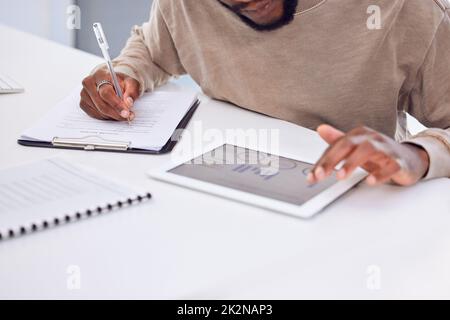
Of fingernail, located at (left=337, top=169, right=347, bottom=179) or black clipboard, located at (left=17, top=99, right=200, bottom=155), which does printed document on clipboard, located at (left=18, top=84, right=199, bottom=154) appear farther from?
fingernail, located at (left=337, top=169, right=347, bottom=179)

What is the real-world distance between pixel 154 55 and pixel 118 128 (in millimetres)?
343

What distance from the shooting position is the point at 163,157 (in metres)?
0.81

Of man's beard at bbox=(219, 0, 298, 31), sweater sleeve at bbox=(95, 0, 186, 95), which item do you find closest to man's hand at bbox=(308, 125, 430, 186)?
man's beard at bbox=(219, 0, 298, 31)

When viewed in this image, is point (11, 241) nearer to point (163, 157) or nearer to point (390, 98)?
point (163, 157)

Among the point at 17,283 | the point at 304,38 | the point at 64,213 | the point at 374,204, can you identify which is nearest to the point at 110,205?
the point at 64,213

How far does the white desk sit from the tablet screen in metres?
0.03

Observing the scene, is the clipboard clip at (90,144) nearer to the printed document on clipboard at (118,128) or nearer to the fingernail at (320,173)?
the printed document on clipboard at (118,128)

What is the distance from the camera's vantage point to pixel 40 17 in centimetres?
269

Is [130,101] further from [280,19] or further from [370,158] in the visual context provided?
[370,158]

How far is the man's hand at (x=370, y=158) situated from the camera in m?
0.64

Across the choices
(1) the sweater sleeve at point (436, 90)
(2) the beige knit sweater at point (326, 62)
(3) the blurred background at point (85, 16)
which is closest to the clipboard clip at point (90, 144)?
(2) the beige knit sweater at point (326, 62)

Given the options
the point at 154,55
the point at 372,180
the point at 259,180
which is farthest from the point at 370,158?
the point at 154,55

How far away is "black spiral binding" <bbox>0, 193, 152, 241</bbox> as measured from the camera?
22.6 inches

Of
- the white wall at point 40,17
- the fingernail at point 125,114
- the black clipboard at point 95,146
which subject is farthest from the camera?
the white wall at point 40,17
